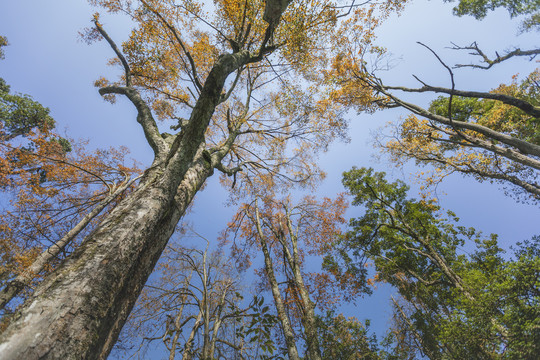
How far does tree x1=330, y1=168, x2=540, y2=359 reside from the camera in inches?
126

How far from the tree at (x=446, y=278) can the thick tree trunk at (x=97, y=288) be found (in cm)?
510

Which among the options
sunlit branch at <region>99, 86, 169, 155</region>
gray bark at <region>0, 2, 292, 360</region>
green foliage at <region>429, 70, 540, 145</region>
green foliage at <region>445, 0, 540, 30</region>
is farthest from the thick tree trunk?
green foliage at <region>445, 0, 540, 30</region>

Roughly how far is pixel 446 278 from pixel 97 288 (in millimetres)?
11411

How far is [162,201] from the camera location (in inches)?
104

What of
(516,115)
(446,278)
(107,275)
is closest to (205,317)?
(107,275)

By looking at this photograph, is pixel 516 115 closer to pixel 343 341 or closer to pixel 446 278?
pixel 446 278

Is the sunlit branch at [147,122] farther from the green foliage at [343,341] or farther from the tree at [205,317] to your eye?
the green foliage at [343,341]

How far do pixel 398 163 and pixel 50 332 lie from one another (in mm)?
11667

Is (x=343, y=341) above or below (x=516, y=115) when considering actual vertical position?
below

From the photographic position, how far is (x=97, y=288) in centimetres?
168

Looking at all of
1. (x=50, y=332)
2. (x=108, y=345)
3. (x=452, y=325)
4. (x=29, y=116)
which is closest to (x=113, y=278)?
(x=50, y=332)

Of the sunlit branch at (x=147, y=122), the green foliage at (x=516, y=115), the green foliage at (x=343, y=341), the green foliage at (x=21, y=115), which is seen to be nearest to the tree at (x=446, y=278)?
the green foliage at (x=343, y=341)

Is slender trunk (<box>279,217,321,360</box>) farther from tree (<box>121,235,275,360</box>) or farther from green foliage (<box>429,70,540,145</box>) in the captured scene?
green foliage (<box>429,70,540,145</box>)

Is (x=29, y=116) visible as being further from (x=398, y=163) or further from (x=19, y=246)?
(x=398, y=163)
